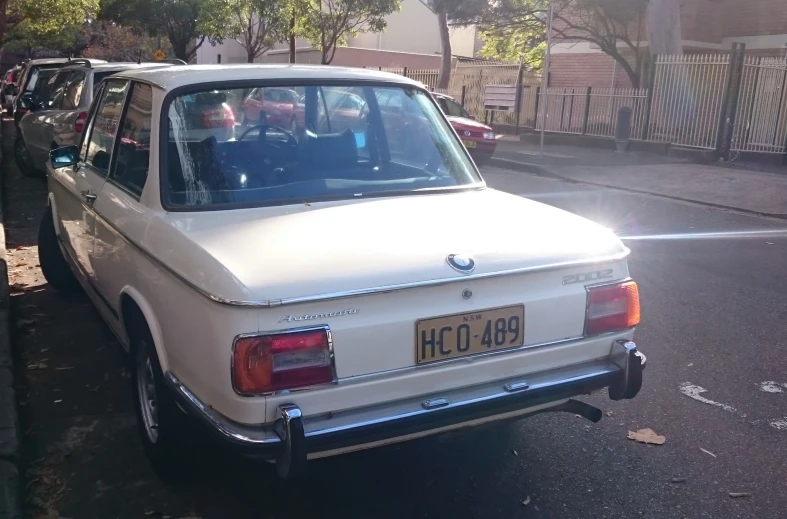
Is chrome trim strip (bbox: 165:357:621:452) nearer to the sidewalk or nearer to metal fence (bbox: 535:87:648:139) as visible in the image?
the sidewalk

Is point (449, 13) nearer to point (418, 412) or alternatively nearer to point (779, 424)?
point (779, 424)

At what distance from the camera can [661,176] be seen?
48.4 ft

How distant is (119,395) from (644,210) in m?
8.54

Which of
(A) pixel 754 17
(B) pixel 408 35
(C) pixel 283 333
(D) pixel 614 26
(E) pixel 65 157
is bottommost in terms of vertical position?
(C) pixel 283 333

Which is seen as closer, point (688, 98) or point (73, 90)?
point (73, 90)

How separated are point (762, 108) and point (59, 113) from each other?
14045 mm

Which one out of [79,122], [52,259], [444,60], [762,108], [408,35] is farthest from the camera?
[408,35]

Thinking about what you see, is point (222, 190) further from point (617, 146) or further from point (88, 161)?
point (617, 146)

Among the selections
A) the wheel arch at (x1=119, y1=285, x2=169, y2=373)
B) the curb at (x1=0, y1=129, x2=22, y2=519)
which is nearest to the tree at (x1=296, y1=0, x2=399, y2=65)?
the curb at (x1=0, y1=129, x2=22, y2=519)

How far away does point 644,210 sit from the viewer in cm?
1123

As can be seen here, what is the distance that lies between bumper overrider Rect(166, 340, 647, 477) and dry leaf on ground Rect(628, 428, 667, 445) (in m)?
0.80

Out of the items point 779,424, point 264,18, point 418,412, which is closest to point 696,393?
point 779,424

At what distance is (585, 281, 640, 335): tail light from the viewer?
329 cm

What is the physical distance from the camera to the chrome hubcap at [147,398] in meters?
3.59
